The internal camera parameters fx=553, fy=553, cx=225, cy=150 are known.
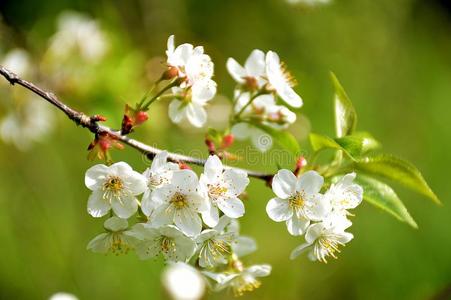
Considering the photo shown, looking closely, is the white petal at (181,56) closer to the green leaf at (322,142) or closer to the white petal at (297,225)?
the green leaf at (322,142)

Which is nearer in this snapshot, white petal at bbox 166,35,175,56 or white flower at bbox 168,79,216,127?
white petal at bbox 166,35,175,56

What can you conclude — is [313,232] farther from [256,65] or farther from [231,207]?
[256,65]

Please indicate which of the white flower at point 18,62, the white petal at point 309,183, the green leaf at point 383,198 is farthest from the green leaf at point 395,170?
the white flower at point 18,62

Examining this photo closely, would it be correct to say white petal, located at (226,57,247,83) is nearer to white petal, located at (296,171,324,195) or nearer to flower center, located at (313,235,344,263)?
white petal, located at (296,171,324,195)

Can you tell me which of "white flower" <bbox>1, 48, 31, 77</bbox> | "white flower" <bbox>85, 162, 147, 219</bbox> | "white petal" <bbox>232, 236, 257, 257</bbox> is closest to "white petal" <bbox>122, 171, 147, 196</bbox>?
"white flower" <bbox>85, 162, 147, 219</bbox>

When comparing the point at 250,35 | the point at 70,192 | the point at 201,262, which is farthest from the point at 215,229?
the point at 250,35

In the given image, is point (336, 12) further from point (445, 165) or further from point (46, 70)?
point (46, 70)
